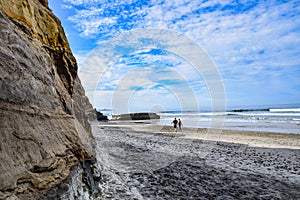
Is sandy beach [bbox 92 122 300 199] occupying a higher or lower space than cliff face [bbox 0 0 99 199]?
lower

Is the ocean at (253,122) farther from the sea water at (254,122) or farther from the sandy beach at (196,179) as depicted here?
the sandy beach at (196,179)

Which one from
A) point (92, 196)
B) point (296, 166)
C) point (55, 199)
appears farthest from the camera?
point (296, 166)

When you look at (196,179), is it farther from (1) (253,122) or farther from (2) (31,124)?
(1) (253,122)

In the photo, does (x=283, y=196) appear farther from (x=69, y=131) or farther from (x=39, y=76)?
(x=39, y=76)

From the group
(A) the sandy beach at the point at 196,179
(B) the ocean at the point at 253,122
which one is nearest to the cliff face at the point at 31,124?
(A) the sandy beach at the point at 196,179

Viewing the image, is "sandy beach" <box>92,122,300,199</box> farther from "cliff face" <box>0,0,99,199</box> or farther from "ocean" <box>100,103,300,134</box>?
"ocean" <box>100,103,300,134</box>

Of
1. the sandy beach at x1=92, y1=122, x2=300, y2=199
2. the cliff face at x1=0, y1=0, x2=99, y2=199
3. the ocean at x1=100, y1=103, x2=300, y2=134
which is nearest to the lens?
the cliff face at x1=0, y1=0, x2=99, y2=199

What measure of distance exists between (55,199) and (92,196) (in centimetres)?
207

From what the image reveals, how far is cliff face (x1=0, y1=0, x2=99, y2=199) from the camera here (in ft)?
11.2

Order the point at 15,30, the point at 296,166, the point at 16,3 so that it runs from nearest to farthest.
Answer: the point at 15,30 → the point at 16,3 → the point at 296,166

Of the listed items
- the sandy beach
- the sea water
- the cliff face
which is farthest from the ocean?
the cliff face

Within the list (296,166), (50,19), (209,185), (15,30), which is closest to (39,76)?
(15,30)

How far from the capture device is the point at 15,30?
443 cm

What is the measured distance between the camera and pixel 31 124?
396 centimetres
